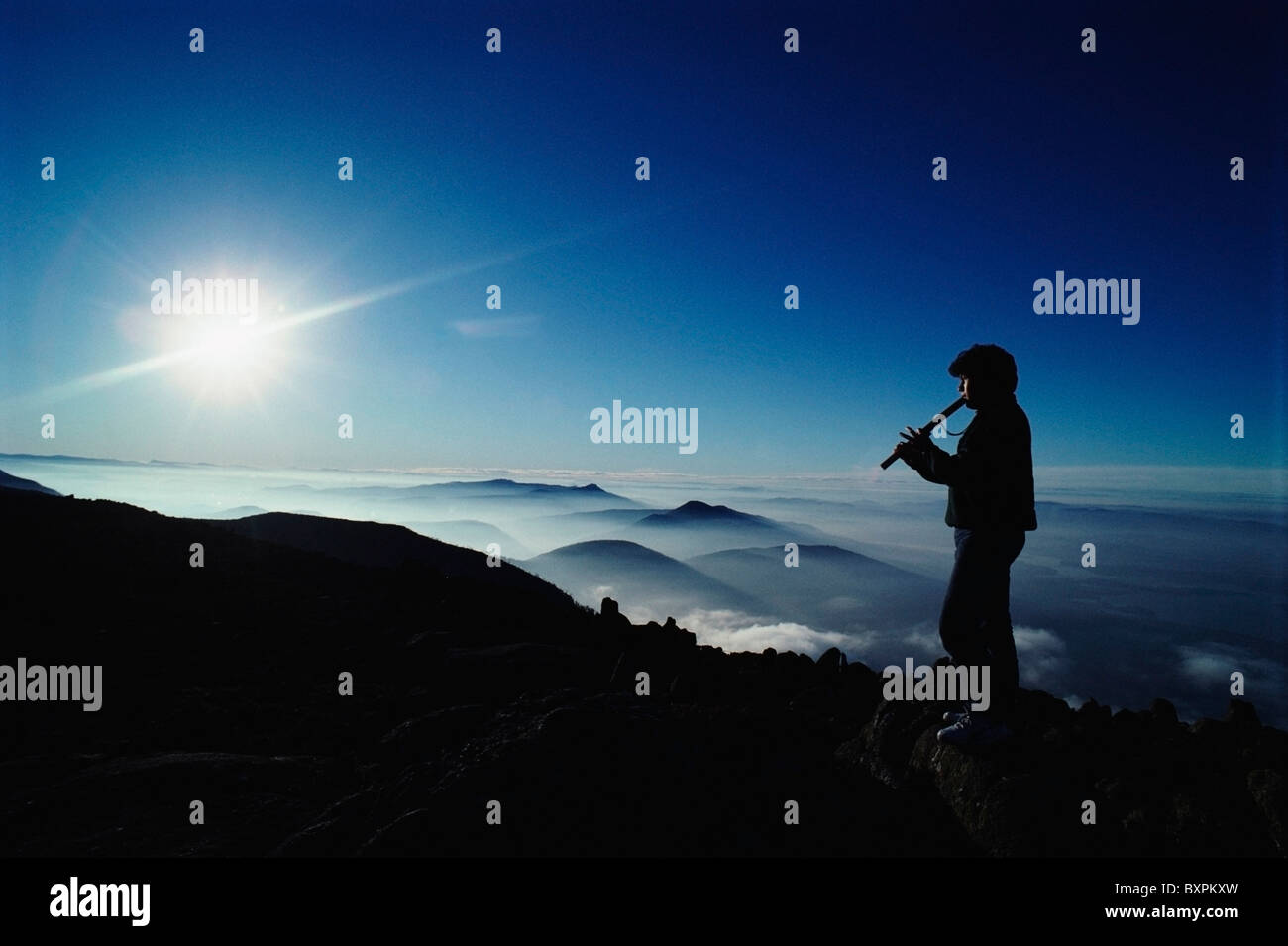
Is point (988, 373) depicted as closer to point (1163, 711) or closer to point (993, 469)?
point (993, 469)

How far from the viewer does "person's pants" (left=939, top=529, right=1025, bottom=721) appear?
5.01 meters

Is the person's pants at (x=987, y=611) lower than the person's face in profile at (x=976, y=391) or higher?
lower

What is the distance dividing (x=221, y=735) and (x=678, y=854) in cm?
525

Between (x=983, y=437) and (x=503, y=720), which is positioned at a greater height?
(x=983, y=437)

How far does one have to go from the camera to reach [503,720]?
5.63 m

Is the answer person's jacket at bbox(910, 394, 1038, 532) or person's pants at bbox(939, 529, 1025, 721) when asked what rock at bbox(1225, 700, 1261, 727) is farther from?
person's jacket at bbox(910, 394, 1038, 532)

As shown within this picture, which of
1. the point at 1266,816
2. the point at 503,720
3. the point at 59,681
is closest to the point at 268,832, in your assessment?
the point at 503,720

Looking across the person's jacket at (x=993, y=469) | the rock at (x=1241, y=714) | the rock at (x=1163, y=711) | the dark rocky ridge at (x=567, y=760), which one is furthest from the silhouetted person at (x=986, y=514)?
the rock at (x=1241, y=714)

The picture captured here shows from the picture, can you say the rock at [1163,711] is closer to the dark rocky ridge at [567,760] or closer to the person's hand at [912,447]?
the dark rocky ridge at [567,760]

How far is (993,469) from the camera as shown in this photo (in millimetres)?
4938

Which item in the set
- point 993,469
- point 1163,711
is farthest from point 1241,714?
point 993,469

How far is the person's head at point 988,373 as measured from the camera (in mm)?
5078

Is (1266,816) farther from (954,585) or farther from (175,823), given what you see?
(175,823)
